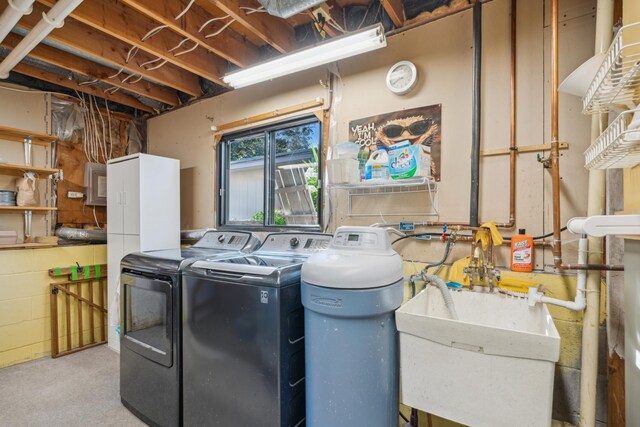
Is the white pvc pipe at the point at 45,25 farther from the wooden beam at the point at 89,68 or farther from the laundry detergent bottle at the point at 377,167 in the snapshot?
the laundry detergent bottle at the point at 377,167

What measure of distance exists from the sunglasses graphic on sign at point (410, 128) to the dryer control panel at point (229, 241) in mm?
1306

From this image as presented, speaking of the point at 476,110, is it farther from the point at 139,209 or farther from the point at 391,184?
the point at 139,209

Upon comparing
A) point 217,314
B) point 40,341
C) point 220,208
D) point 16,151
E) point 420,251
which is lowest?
point 40,341

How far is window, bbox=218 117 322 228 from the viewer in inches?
112

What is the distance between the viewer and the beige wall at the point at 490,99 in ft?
5.49

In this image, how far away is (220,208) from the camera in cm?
333

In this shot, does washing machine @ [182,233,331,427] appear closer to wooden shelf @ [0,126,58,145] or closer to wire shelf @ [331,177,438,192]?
wire shelf @ [331,177,438,192]

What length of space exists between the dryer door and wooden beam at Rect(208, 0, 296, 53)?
1.78 meters

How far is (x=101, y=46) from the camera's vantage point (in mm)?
2562

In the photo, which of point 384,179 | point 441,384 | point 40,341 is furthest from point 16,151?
point 441,384

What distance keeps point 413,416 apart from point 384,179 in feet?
4.56

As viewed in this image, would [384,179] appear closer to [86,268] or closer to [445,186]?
[445,186]

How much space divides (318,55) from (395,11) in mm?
574

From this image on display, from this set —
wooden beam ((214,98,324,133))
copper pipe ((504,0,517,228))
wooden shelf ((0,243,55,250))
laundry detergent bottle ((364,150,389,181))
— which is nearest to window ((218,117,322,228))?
wooden beam ((214,98,324,133))
